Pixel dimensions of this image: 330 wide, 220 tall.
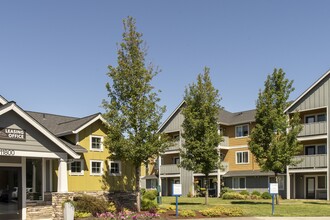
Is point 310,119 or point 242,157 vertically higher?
point 310,119

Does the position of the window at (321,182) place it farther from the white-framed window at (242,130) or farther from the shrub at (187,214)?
the shrub at (187,214)

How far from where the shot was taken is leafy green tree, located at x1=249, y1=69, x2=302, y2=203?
30312 millimetres

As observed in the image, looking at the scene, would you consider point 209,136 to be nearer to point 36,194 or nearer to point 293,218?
point 293,218

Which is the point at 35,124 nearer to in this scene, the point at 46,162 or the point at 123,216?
the point at 46,162

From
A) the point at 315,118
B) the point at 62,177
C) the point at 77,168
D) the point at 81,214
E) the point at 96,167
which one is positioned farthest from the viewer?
the point at 315,118

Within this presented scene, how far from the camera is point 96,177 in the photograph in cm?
2559

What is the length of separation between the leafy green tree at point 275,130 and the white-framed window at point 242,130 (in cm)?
1565

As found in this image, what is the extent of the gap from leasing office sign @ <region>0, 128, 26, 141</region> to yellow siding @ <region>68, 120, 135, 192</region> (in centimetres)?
610

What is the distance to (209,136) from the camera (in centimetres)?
2936

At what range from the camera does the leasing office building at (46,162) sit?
62.2 ft

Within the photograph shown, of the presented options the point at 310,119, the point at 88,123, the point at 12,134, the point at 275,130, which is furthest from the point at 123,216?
the point at 310,119

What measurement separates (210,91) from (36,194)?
13.9 meters

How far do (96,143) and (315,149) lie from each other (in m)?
23.7

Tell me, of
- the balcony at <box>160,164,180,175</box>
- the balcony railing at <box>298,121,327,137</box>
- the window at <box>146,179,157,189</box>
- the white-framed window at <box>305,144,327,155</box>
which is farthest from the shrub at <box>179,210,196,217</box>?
the window at <box>146,179,157,189</box>
